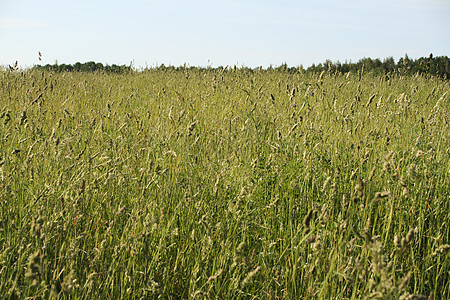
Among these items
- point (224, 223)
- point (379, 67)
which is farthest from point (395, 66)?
point (224, 223)

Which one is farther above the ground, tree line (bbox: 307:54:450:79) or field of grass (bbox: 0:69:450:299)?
tree line (bbox: 307:54:450:79)

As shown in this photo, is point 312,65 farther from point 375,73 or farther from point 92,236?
point 92,236

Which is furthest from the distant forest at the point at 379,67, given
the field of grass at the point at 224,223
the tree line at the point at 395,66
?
the field of grass at the point at 224,223

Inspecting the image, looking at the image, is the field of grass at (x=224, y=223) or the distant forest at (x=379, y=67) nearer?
the field of grass at (x=224, y=223)

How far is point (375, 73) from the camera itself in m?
9.78

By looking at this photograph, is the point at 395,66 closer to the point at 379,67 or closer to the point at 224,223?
the point at 379,67

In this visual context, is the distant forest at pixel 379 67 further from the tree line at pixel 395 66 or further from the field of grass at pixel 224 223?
the field of grass at pixel 224 223

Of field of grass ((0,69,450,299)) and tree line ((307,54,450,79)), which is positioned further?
tree line ((307,54,450,79))

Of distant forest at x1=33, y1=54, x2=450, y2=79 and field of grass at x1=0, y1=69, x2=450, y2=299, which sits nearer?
field of grass at x1=0, y1=69, x2=450, y2=299

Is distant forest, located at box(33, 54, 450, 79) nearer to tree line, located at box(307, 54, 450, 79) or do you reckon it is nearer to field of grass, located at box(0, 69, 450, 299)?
tree line, located at box(307, 54, 450, 79)

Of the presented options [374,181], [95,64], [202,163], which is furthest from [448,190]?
[95,64]

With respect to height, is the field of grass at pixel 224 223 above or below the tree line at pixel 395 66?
below

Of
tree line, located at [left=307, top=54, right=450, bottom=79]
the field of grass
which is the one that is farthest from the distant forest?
the field of grass

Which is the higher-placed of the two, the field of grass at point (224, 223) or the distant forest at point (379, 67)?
the distant forest at point (379, 67)
